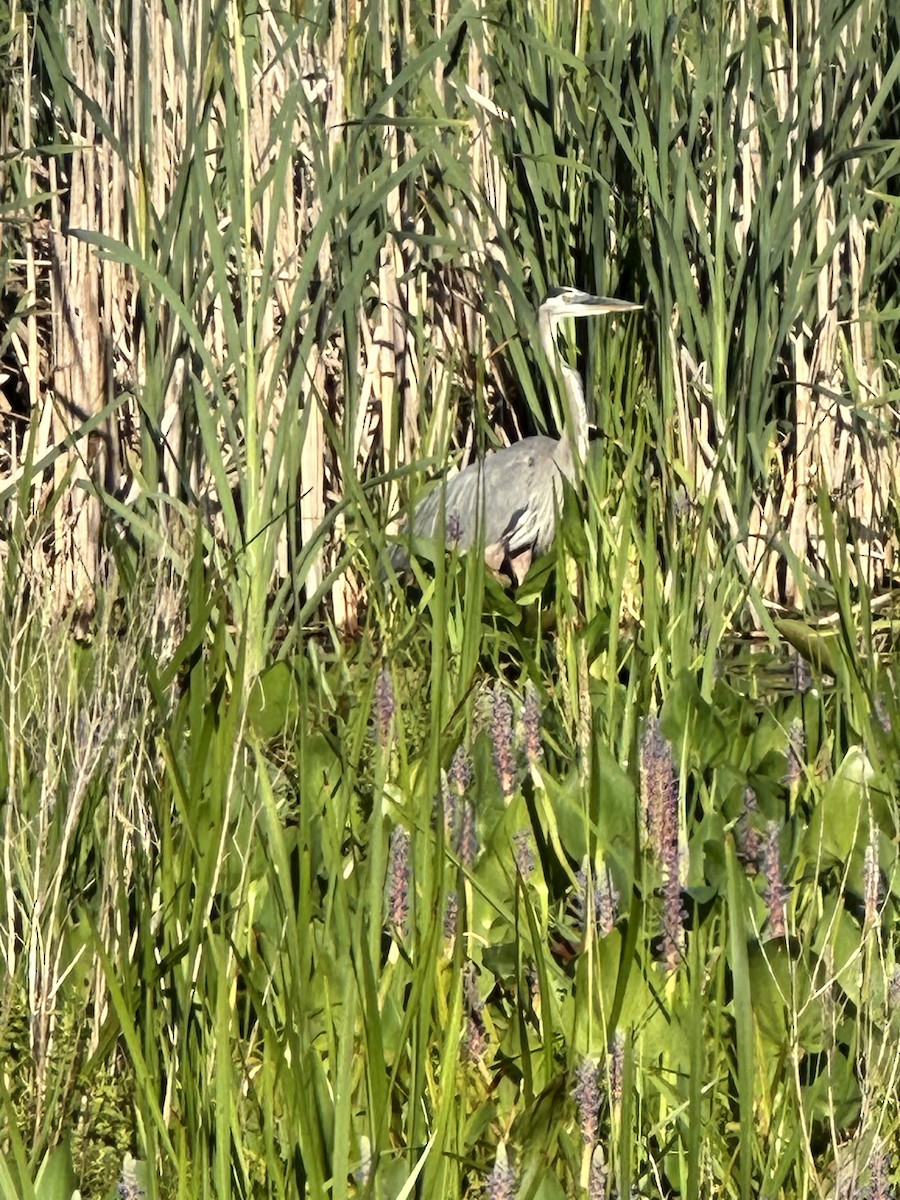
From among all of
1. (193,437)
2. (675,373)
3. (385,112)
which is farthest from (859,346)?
(193,437)

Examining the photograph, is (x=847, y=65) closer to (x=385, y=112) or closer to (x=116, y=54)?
(x=385, y=112)

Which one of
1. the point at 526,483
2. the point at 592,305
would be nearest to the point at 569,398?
the point at 592,305

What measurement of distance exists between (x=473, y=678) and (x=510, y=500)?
192 centimetres

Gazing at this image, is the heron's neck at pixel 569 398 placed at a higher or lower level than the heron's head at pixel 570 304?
lower

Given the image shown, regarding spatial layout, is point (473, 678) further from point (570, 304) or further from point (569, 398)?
point (570, 304)

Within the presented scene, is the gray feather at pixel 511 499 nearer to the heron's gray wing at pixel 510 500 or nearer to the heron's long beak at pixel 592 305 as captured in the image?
the heron's gray wing at pixel 510 500

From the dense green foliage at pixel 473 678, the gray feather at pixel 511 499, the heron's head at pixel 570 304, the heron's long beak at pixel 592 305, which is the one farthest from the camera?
the gray feather at pixel 511 499

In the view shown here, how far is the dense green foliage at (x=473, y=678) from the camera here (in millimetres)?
1423

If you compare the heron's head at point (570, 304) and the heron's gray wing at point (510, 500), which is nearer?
the heron's head at point (570, 304)

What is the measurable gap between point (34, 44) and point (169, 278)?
1.17 metres

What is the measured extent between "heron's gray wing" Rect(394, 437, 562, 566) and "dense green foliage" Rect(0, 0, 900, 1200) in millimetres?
138

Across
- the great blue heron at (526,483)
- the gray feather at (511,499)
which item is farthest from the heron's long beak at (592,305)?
the gray feather at (511,499)

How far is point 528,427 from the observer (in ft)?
13.7

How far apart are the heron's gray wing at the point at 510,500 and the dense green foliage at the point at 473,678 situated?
0.45ft
